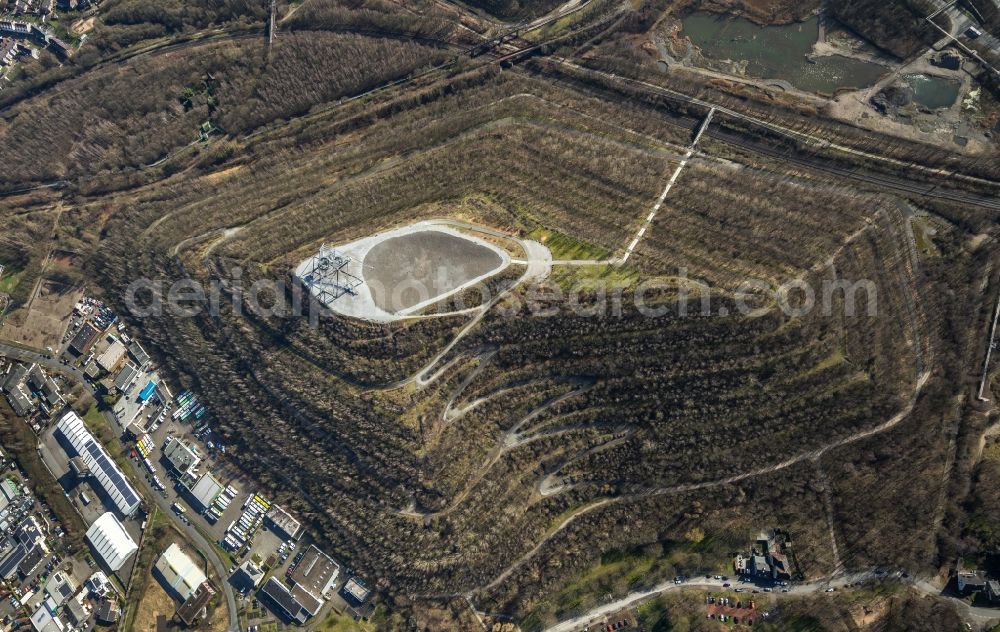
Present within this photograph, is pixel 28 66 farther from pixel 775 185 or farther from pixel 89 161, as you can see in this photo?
pixel 775 185

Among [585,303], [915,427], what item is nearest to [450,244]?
[585,303]

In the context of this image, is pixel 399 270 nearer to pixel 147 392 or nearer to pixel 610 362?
pixel 610 362

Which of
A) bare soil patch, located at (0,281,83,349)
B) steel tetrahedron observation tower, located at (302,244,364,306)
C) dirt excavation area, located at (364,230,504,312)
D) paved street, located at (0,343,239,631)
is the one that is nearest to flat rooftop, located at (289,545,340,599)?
paved street, located at (0,343,239,631)

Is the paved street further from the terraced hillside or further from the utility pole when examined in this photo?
the utility pole

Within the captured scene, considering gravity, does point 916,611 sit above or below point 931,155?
below

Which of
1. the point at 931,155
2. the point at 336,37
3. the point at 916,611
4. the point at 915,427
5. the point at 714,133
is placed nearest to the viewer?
the point at 916,611

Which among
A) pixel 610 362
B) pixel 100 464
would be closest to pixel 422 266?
pixel 610 362

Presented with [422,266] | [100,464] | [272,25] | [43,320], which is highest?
[272,25]
